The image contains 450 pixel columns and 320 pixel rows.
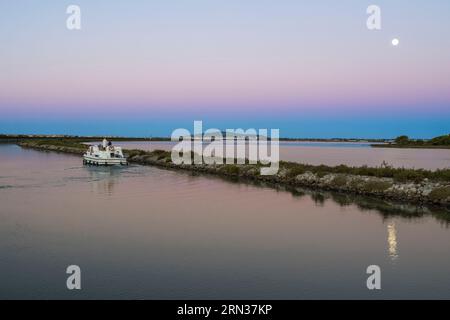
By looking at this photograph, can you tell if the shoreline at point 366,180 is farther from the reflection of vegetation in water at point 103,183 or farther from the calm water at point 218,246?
the reflection of vegetation in water at point 103,183

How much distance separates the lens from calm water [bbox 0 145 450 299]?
11383 mm

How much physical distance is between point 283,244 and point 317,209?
348 inches

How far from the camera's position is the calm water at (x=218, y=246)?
11.4 meters

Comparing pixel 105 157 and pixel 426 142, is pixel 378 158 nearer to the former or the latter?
pixel 105 157

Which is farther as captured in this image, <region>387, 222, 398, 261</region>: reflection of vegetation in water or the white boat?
the white boat

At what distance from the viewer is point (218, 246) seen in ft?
51.3

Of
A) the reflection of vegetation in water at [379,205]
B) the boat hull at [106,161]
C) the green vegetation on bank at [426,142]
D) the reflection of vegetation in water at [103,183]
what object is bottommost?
the reflection of vegetation in water at [379,205]

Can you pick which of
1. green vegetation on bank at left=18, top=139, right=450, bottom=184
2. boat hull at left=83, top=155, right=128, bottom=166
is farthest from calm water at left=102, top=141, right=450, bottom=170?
boat hull at left=83, top=155, right=128, bottom=166

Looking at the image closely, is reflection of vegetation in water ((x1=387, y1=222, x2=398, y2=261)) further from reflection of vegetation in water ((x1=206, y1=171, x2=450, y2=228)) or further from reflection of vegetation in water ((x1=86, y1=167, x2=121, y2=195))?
reflection of vegetation in water ((x1=86, y1=167, x2=121, y2=195))

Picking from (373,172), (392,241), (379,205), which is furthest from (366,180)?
(392,241)

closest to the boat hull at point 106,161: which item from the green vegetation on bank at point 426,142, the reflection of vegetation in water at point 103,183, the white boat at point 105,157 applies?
the white boat at point 105,157

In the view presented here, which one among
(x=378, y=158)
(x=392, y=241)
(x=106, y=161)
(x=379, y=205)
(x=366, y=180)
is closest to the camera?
(x=392, y=241)

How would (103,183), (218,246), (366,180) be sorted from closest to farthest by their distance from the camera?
1. (218,246)
2. (366,180)
3. (103,183)
